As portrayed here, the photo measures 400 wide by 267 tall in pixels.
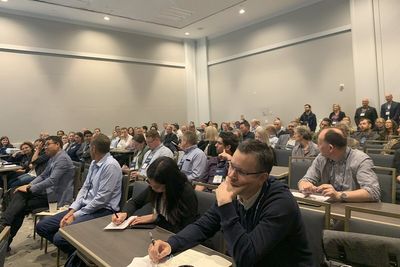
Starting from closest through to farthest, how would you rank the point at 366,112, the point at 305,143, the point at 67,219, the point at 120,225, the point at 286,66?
the point at 120,225 → the point at 67,219 → the point at 305,143 → the point at 366,112 → the point at 286,66

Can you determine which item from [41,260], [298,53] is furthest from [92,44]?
[41,260]

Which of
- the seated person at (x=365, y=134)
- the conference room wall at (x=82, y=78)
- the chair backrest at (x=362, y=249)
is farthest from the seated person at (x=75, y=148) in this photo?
the chair backrest at (x=362, y=249)

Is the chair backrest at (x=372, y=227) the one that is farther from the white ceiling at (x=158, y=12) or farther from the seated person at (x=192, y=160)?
the white ceiling at (x=158, y=12)

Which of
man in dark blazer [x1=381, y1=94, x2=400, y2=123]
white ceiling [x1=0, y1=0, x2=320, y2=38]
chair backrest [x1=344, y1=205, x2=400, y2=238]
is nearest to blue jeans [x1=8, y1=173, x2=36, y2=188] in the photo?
chair backrest [x1=344, y1=205, x2=400, y2=238]

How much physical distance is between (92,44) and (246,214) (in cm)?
1140

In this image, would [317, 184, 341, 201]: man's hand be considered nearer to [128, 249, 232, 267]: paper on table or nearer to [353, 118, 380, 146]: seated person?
[128, 249, 232, 267]: paper on table

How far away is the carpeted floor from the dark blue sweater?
2.65 metres

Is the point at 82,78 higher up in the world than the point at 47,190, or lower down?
higher up

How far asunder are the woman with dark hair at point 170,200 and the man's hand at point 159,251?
1.78ft

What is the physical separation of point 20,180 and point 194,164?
3377mm

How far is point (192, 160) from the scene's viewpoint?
12.8 ft

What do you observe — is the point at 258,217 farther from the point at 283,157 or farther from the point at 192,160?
the point at 283,157

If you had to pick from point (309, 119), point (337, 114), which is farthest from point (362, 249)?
point (309, 119)

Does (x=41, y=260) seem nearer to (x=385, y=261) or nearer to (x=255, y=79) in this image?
(x=385, y=261)
